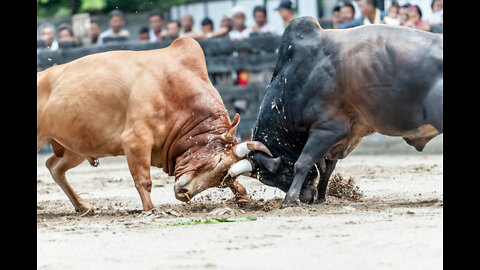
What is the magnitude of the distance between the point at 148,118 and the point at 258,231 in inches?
70.9

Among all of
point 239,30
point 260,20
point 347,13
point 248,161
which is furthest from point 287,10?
point 248,161

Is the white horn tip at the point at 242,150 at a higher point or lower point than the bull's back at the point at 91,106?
lower

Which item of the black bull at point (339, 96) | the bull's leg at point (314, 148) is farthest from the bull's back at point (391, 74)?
the bull's leg at point (314, 148)

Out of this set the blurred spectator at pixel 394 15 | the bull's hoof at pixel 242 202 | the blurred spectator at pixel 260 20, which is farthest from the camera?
the blurred spectator at pixel 260 20

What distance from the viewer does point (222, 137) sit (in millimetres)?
7473

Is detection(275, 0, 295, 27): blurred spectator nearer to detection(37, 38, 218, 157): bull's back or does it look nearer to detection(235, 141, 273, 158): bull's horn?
detection(37, 38, 218, 157): bull's back

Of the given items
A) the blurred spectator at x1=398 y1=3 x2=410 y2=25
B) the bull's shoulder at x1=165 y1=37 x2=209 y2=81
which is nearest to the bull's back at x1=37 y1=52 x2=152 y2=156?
the bull's shoulder at x1=165 y1=37 x2=209 y2=81

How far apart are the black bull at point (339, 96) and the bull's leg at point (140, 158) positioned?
3.03 feet

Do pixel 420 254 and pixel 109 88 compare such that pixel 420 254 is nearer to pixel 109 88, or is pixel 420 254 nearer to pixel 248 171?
pixel 248 171

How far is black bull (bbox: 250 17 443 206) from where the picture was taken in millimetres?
6898

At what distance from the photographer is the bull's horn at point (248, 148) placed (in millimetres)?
7340

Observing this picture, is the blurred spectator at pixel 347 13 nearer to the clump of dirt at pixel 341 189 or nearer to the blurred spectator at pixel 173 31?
the blurred spectator at pixel 173 31

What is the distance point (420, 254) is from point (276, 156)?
8.84ft
